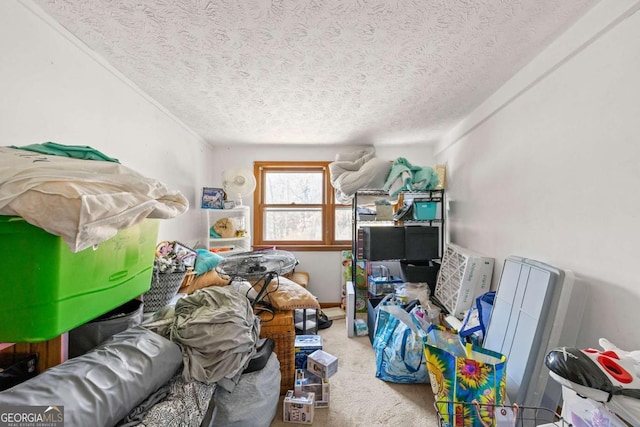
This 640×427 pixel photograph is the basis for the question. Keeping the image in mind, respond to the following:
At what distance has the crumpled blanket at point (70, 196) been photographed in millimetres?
659

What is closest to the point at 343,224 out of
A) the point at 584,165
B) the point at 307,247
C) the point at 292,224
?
the point at 307,247

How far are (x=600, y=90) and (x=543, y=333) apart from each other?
46.4 inches

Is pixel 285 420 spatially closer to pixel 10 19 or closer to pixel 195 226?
Result: pixel 195 226

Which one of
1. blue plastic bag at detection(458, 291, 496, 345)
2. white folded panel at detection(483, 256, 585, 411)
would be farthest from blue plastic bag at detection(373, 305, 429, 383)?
white folded panel at detection(483, 256, 585, 411)

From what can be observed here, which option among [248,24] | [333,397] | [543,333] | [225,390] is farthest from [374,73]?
[333,397]

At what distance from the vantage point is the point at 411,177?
2.68 m

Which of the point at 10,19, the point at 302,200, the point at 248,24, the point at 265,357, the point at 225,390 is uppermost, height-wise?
the point at 248,24

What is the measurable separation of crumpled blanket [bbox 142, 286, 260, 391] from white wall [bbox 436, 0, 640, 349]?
1683 millimetres

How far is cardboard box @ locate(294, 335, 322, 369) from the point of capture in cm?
201

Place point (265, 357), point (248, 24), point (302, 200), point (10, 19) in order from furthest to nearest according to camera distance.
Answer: point (302, 200) < point (265, 357) < point (248, 24) < point (10, 19)

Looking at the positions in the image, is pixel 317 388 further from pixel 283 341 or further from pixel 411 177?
pixel 411 177

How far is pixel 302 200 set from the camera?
3719mm

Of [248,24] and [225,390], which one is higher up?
[248,24]

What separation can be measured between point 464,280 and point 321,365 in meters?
1.34
